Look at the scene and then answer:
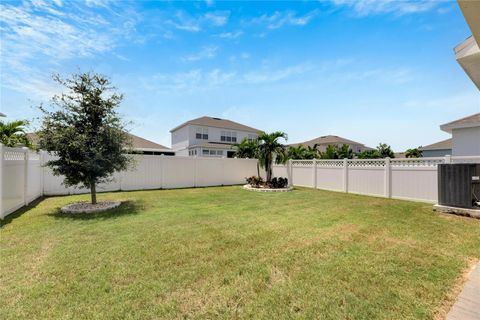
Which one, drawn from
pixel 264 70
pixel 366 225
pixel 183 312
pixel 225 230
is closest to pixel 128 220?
pixel 225 230

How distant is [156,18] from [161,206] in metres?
6.98

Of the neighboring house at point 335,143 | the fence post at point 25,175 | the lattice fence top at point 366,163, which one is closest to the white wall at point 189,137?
the neighboring house at point 335,143

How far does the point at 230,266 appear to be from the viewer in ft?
11.4

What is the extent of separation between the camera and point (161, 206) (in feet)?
26.3

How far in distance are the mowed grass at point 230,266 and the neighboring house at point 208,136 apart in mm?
21306

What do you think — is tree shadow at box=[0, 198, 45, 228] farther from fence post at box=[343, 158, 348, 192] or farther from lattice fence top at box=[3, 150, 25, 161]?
fence post at box=[343, 158, 348, 192]

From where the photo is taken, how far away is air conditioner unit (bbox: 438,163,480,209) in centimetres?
680

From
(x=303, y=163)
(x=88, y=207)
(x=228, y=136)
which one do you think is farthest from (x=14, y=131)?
(x=228, y=136)

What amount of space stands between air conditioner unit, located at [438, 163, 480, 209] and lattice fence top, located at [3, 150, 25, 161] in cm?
1282

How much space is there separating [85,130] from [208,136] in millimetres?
22255

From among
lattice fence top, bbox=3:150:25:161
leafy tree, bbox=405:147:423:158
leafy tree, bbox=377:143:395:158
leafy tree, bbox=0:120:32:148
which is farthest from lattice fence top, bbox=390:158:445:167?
leafy tree, bbox=377:143:395:158

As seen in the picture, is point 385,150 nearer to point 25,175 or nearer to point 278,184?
point 278,184

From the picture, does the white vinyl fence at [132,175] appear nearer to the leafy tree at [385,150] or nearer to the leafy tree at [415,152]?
the leafy tree at [385,150]

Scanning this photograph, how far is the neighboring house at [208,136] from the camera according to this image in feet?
90.4
